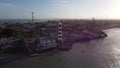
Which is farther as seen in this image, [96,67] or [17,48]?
[17,48]

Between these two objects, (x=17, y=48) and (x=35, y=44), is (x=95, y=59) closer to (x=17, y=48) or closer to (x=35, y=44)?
(x=35, y=44)

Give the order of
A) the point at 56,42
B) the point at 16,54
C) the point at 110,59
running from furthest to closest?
the point at 56,42, the point at 16,54, the point at 110,59

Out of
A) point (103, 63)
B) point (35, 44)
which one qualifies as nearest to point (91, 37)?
point (35, 44)

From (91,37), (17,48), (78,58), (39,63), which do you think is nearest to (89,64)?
(78,58)

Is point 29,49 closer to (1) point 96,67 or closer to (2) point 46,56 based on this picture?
(2) point 46,56

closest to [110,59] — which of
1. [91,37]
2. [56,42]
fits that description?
[56,42]

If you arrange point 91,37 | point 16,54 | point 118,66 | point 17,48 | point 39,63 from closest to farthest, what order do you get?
point 118,66
point 39,63
point 16,54
point 17,48
point 91,37

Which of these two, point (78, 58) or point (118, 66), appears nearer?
point (118, 66)

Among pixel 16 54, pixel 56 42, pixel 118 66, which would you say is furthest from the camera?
pixel 56 42

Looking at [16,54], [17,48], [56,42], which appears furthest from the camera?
[56,42]
